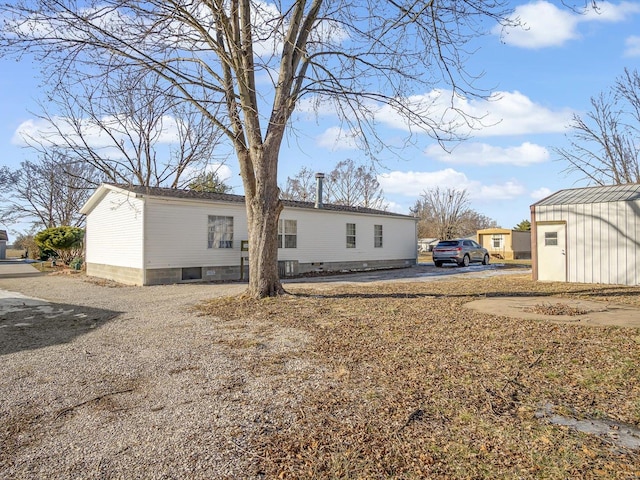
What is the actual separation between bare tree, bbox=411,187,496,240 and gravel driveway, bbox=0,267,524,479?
3619cm

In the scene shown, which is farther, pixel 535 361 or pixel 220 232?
pixel 220 232

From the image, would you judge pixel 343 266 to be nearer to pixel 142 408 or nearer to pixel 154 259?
pixel 154 259

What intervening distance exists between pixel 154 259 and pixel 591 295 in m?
12.2

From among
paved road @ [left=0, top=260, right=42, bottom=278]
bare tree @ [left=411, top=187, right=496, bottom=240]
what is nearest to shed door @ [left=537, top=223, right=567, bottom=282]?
paved road @ [left=0, top=260, right=42, bottom=278]

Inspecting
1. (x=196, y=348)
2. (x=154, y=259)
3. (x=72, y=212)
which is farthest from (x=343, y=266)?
(x=72, y=212)

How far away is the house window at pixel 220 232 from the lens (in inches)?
579

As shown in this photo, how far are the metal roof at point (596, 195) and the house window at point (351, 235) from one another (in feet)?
26.6

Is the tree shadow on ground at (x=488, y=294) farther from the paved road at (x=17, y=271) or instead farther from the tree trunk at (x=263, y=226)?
the paved road at (x=17, y=271)

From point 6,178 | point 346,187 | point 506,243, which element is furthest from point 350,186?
point 6,178

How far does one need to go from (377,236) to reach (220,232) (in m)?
8.76

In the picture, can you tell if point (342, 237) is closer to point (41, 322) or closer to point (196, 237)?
point (196, 237)

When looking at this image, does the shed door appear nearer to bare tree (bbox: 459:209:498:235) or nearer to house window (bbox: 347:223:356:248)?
house window (bbox: 347:223:356:248)

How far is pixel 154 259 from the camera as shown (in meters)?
13.2

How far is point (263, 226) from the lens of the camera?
29.0ft
